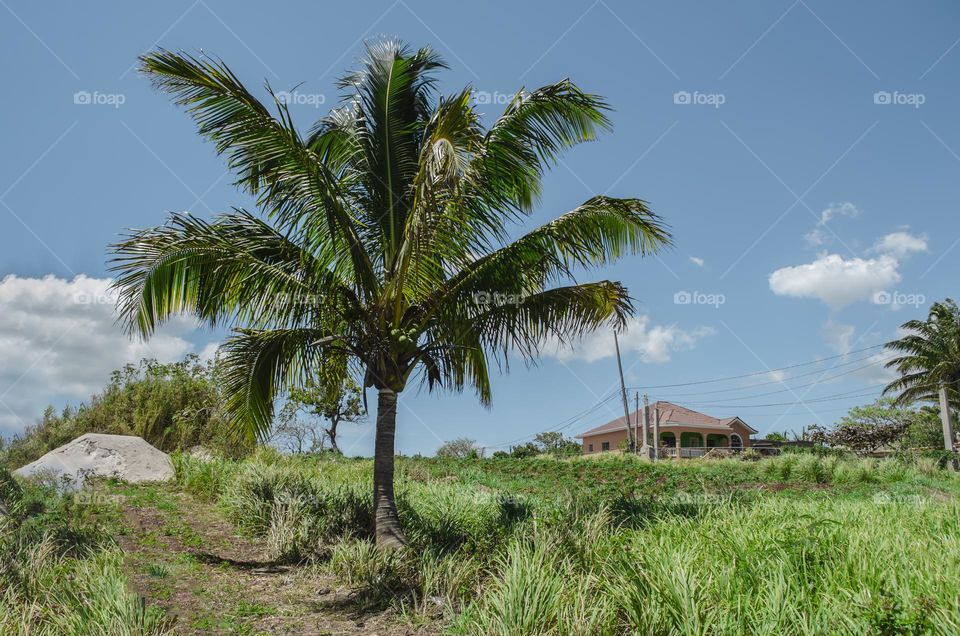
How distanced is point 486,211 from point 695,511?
530cm

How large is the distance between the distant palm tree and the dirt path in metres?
36.1

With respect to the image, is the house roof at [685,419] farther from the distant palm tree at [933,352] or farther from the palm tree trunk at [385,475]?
the palm tree trunk at [385,475]

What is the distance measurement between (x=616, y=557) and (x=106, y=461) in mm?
12488

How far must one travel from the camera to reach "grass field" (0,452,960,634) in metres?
4.54

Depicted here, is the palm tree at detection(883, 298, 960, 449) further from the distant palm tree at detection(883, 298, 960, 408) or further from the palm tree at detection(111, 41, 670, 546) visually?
the palm tree at detection(111, 41, 670, 546)

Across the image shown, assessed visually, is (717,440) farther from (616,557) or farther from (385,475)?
(616,557)

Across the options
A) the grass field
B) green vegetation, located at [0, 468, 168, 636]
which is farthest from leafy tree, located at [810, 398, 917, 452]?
green vegetation, located at [0, 468, 168, 636]

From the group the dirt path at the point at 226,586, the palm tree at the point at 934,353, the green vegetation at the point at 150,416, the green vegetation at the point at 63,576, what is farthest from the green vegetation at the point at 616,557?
the palm tree at the point at 934,353

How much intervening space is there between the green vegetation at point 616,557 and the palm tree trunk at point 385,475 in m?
0.32

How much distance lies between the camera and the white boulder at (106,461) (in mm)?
13242

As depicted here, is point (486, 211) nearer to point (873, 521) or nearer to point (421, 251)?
point (421, 251)

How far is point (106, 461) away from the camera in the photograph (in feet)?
45.9

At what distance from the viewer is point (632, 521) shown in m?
8.35

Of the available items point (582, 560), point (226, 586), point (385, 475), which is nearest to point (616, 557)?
point (582, 560)
